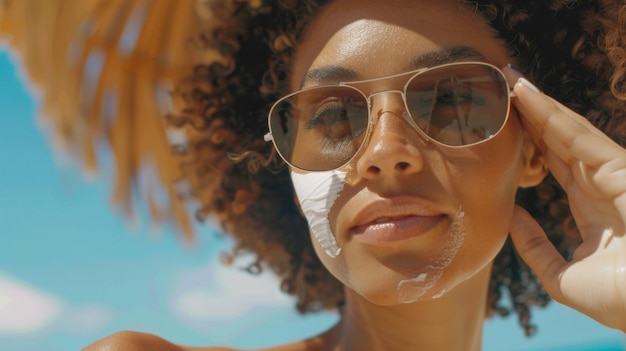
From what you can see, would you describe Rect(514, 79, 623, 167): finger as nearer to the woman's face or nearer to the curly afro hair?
the woman's face

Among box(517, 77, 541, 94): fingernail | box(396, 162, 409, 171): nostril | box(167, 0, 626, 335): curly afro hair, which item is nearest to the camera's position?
Answer: box(396, 162, 409, 171): nostril

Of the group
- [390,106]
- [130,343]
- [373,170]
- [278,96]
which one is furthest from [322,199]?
[278,96]

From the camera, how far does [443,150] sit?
2.13 metres

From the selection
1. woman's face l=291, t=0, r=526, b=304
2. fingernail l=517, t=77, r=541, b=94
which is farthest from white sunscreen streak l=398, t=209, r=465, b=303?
fingernail l=517, t=77, r=541, b=94

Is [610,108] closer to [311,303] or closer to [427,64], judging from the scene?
[427,64]

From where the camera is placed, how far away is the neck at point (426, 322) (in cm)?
254

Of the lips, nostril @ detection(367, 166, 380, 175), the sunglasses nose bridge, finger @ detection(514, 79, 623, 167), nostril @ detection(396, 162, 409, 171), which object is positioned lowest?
finger @ detection(514, 79, 623, 167)

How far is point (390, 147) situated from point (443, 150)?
0.18 meters

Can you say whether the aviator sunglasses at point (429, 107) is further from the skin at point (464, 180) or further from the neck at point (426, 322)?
the neck at point (426, 322)

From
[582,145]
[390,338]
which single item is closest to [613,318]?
[582,145]

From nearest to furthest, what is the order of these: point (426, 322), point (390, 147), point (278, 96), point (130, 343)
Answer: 1. point (390, 147)
2. point (130, 343)
3. point (426, 322)
4. point (278, 96)

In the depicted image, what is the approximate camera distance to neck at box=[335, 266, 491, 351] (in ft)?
8.32

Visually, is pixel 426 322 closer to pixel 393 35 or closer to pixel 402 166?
pixel 402 166

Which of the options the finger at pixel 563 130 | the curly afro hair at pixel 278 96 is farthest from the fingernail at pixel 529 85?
the curly afro hair at pixel 278 96
